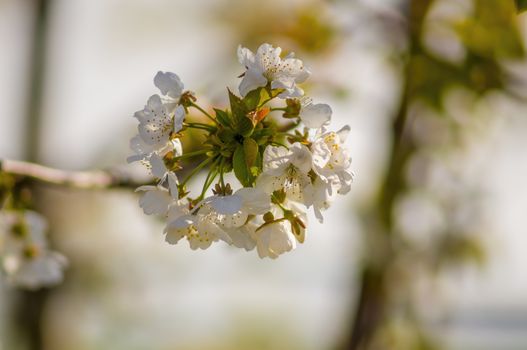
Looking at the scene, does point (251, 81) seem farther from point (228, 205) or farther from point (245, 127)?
point (228, 205)

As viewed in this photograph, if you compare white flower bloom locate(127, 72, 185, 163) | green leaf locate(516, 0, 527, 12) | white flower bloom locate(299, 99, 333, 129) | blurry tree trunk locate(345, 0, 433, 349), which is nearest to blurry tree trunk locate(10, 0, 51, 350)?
blurry tree trunk locate(345, 0, 433, 349)

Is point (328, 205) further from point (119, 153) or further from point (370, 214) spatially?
point (370, 214)

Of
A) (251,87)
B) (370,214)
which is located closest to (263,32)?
(370,214)

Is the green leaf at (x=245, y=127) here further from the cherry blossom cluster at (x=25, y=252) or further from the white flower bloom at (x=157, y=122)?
the cherry blossom cluster at (x=25, y=252)

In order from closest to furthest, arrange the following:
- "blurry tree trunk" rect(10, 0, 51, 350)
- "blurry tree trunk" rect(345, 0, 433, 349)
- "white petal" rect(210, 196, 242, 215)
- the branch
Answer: "white petal" rect(210, 196, 242, 215) → the branch → "blurry tree trunk" rect(345, 0, 433, 349) → "blurry tree trunk" rect(10, 0, 51, 350)

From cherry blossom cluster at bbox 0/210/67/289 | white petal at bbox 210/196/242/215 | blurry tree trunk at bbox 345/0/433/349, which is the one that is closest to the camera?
white petal at bbox 210/196/242/215


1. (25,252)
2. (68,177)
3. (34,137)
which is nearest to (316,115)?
(68,177)

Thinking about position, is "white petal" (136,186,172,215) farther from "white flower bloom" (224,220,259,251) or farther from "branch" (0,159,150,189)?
"branch" (0,159,150,189)
